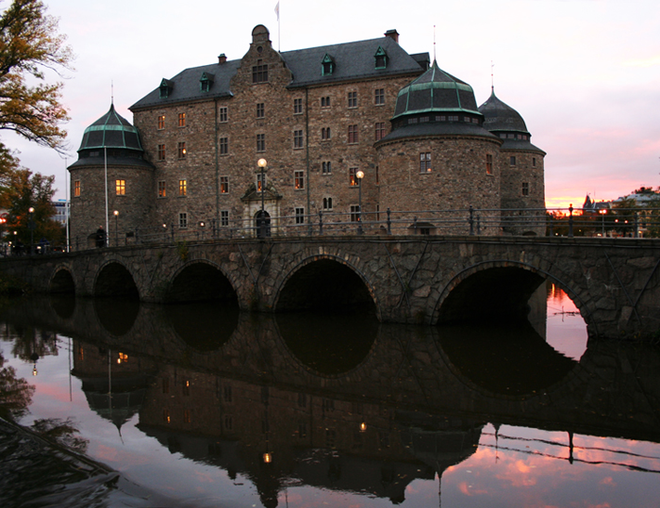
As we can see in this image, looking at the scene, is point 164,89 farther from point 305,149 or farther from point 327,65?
point 327,65

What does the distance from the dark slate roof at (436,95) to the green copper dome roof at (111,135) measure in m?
21.9

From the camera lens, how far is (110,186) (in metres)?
42.7

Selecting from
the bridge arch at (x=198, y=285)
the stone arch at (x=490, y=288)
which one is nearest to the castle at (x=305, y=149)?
the bridge arch at (x=198, y=285)

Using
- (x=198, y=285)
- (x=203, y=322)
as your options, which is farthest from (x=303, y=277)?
(x=198, y=285)

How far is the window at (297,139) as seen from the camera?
128 ft

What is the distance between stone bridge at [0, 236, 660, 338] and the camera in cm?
1439

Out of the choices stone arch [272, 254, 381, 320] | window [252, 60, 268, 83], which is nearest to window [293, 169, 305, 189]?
window [252, 60, 268, 83]

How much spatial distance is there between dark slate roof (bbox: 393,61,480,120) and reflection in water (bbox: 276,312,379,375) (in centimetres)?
1515

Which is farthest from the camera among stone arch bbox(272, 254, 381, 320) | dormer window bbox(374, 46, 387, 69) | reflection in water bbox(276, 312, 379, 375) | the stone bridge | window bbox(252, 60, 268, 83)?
window bbox(252, 60, 268, 83)

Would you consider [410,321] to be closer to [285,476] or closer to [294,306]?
[294,306]

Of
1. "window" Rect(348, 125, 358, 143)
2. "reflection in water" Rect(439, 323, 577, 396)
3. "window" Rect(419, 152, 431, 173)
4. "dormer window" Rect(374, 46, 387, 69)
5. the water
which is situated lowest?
the water

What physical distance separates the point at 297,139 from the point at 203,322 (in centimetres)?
2058

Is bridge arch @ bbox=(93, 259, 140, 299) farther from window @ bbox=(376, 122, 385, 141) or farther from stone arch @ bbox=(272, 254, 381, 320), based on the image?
window @ bbox=(376, 122, 385, 141)

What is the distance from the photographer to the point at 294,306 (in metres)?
23.3
